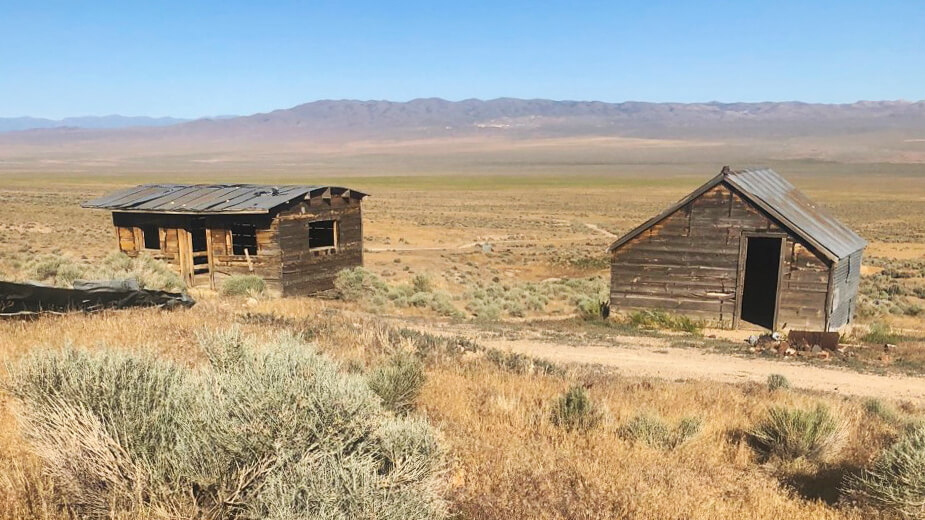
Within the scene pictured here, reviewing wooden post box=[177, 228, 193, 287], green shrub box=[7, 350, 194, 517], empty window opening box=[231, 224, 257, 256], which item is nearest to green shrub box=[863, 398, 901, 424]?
green shrub box=[7, 350, 194, 517]

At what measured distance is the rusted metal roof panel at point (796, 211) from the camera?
15.3 m

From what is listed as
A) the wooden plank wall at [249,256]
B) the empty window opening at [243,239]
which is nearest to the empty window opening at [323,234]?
the empty window opening at [243,239]

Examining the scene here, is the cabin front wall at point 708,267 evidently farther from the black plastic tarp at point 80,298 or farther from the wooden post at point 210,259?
the wooden post at point 210,259

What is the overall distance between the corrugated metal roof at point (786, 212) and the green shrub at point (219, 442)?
42.9 ft

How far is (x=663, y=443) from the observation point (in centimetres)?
570

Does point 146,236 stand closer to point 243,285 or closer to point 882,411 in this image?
point 243,285

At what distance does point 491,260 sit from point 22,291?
27127 millimetres

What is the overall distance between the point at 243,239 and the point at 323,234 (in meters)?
3.16

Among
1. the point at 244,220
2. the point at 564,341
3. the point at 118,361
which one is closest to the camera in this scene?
the point at 118,361

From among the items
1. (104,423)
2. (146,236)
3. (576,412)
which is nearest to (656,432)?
(576,412)

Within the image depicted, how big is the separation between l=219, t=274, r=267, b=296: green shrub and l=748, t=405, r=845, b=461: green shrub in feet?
41.6

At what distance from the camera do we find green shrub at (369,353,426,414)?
538 centimetres

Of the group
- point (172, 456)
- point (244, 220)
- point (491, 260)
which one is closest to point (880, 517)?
point (172, 456)

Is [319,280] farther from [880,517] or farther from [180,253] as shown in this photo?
[880,517]
